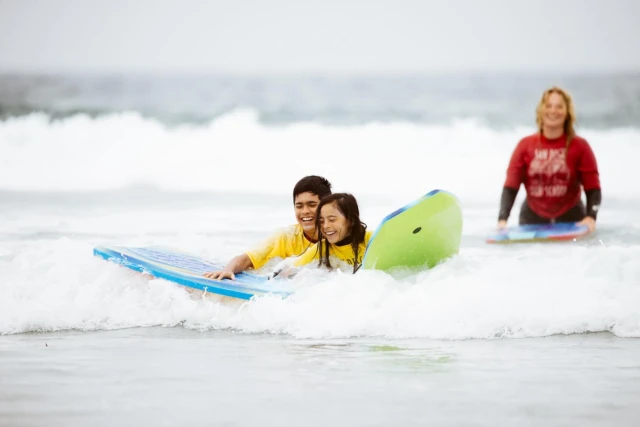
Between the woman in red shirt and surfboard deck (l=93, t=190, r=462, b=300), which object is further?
the woman in red shirt

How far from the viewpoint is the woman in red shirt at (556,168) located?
22.6 ft

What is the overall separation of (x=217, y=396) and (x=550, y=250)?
3.91 metres

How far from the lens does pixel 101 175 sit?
14.0 meters

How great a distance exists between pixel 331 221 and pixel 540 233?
8.41 ft

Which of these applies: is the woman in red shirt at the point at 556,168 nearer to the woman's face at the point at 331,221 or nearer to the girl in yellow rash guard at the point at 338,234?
the girl in yellow rash guard at the point at 338,234

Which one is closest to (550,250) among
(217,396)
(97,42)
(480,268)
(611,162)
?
(480,268)

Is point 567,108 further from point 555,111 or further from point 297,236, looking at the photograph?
point 297,236

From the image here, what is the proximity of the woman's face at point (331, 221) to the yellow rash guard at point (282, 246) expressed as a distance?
35cm

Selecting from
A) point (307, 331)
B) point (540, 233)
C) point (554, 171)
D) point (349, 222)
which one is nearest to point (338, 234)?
point (349, 222)

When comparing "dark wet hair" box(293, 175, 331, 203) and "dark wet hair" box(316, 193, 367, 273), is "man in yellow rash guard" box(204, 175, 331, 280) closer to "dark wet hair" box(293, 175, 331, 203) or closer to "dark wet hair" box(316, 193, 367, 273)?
"dark wet hair" box(293, 175, 331, 203)

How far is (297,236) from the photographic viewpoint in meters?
5.39

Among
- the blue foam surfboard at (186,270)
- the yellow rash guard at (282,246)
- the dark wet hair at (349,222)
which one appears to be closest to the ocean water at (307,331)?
the blue foam surfboard at (186,270)

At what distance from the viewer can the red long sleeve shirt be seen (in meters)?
6.94

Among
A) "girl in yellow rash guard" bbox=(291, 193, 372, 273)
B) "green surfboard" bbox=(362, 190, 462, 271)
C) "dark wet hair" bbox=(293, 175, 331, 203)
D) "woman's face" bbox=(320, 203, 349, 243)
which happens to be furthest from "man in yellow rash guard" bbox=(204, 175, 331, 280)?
"green surfboard" bbox=(362, 190, 462, 271)
